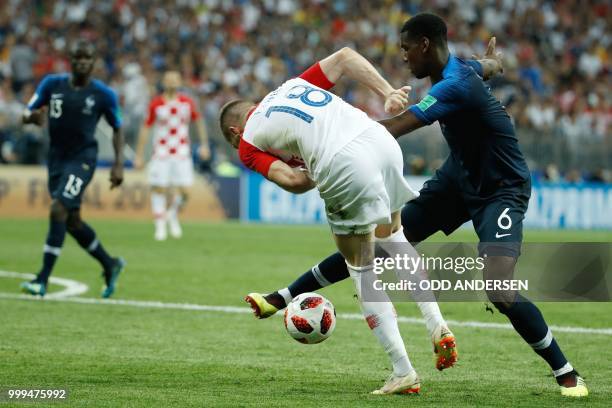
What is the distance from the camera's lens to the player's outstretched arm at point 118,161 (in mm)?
11117

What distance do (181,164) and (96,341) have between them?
11.0 metres

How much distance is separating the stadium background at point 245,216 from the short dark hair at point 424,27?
214 centimetres

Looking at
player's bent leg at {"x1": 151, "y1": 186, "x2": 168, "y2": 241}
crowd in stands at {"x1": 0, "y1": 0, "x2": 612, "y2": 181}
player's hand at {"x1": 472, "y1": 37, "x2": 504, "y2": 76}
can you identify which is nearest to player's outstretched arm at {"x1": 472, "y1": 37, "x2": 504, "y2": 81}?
player's hand at {"x1": 472, "y1": 37, "x2": 504, "y2": 76}

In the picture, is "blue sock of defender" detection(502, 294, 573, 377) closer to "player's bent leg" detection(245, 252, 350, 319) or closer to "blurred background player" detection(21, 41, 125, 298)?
"player's bent leg" detection(245, 252, 350, 319)

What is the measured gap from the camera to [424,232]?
722cm

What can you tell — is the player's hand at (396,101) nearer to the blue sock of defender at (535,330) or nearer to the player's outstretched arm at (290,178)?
the player's outstretched arm at (290,178)

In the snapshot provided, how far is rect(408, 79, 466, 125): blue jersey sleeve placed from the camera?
6223mm

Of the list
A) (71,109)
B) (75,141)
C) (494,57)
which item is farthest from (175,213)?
(494,57)

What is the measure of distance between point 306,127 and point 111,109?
5.53 meters

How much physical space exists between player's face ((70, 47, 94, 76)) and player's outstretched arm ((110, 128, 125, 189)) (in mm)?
747

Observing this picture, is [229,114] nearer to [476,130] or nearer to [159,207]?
[476,130]

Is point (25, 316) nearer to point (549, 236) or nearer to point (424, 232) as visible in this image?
point (424, 232)

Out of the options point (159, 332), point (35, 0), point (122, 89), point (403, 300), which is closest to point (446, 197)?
point (159, 332)

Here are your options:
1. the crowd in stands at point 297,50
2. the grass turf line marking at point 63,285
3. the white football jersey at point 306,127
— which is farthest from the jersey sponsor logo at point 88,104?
the crowd in stands at point 297,50
